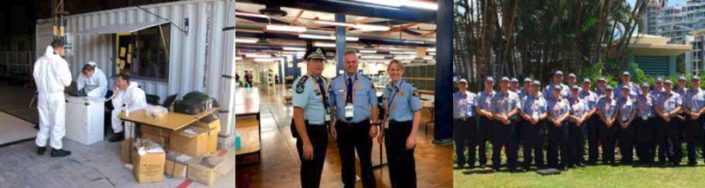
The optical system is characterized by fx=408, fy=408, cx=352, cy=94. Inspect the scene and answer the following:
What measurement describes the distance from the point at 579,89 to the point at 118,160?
1.90 meters

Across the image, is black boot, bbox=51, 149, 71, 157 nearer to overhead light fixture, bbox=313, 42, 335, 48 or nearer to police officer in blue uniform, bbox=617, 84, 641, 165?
overhead light fixture, bbox=313, 42, 335, 48

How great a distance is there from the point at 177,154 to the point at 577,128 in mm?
1792

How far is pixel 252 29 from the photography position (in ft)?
5.12

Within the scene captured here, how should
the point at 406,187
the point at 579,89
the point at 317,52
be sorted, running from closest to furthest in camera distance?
1. the point at 317,52
2. the point at 579,89
3. the point at 406,187

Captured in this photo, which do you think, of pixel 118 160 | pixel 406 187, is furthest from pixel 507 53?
pixel 118 160

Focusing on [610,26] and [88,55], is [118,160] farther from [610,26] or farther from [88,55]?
[610,26]

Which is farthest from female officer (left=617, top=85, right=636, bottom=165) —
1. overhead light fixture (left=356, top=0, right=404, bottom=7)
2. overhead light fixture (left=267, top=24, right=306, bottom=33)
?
overhead light fixture (left=267, top=24, right=306, bottom=33)

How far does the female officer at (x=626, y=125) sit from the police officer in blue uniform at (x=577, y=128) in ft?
0.56

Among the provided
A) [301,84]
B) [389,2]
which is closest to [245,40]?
[301,84]

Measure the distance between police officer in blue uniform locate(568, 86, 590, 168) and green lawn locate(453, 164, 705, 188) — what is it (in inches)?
2.2

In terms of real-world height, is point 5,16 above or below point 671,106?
above

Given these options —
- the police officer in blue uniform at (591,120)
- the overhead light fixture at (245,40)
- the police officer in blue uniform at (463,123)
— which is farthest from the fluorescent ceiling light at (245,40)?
the police officer in blue uniform at (591,120)

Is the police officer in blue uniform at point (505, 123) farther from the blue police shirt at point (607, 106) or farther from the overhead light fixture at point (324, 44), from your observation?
the overhead light fixture at point (324, 44)

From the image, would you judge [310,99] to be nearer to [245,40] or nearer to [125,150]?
[245,40]
